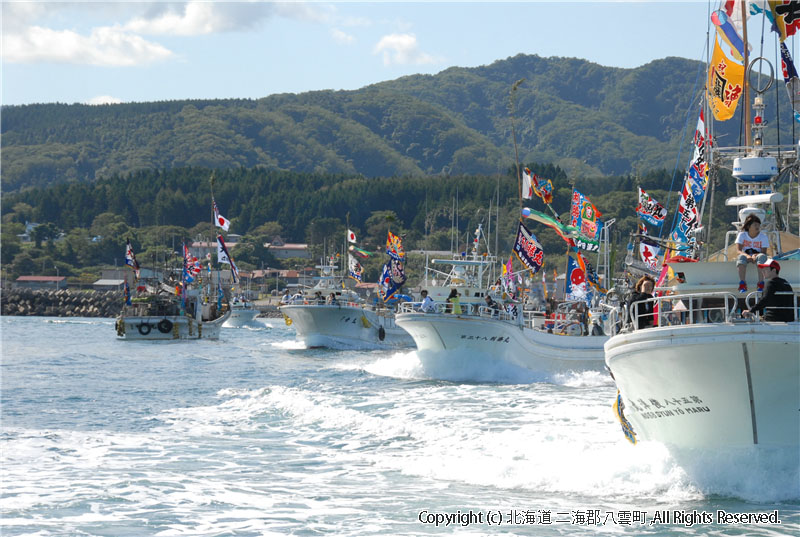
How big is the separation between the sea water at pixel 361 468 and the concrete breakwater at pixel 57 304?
137422 millimetres

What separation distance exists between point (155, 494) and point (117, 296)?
167781 mm

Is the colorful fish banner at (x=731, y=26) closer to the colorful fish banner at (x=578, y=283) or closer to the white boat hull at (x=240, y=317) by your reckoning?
the colorful fish banner at (x=578, y=283)

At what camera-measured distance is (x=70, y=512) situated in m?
14.9

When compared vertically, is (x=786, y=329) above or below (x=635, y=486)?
above

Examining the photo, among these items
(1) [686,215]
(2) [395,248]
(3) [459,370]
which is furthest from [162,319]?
(1) [686,215]

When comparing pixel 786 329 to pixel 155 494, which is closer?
pixel 786 329

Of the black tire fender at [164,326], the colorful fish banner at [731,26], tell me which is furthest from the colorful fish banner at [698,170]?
the black tire fender at [164,326]

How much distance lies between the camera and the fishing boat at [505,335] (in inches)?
1540

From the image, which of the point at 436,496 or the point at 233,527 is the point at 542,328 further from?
the point at 233,527

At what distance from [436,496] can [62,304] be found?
163 metres

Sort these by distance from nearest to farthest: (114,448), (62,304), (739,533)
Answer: (739,533)
(114,448)
(62,304)

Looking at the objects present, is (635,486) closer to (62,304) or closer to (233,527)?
(233,527)

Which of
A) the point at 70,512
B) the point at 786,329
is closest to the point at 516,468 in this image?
the point at 786,329

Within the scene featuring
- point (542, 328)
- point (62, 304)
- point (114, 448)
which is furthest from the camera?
point (62, 304)
